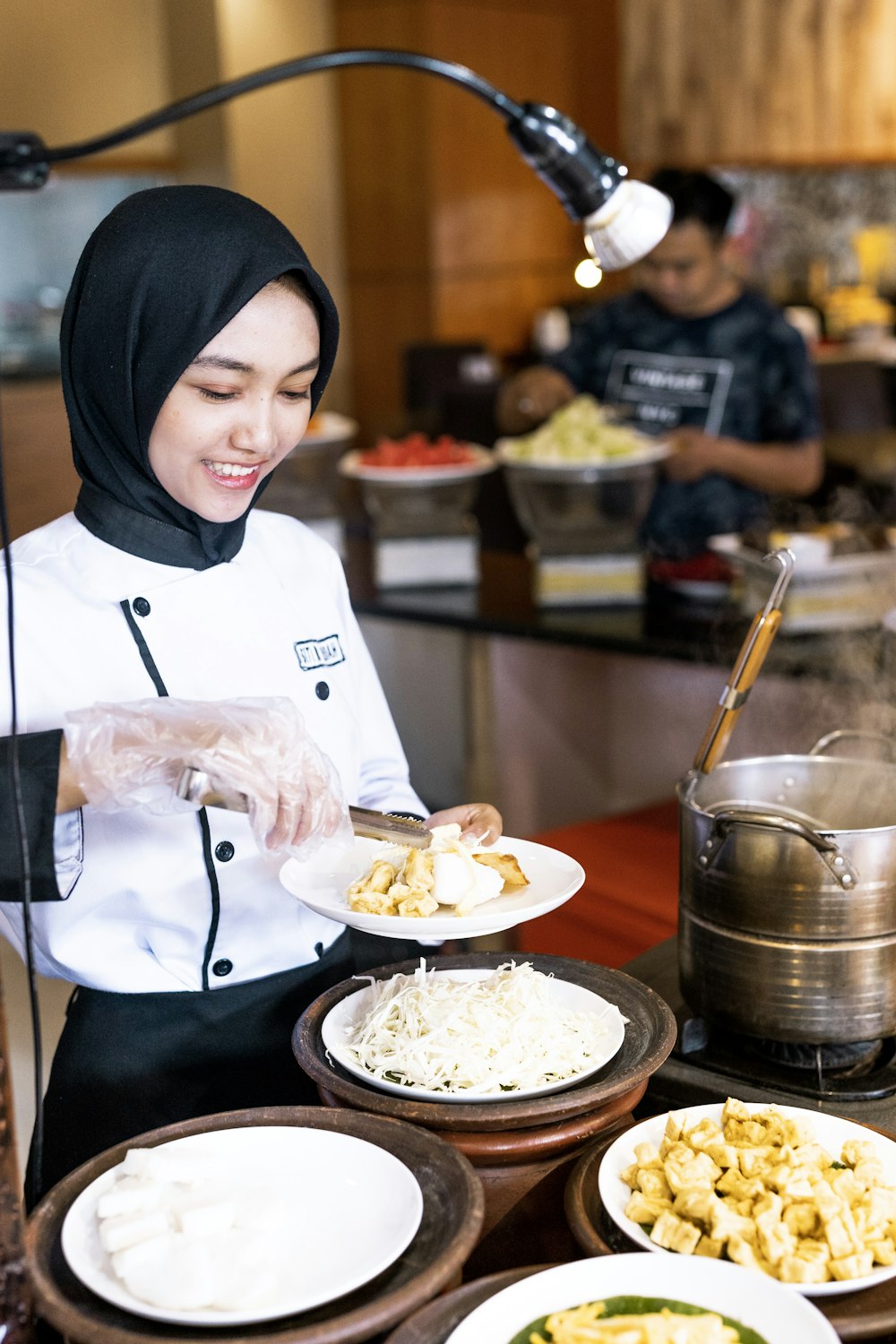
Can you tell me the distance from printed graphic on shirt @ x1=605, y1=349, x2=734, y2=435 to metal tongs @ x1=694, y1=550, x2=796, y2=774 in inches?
93.1

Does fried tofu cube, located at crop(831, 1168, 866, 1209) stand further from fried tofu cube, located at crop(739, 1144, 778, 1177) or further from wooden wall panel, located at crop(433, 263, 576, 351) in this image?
wooden wall panel, located at crop(433, 263, 576, 351)

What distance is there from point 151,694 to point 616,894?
98cm

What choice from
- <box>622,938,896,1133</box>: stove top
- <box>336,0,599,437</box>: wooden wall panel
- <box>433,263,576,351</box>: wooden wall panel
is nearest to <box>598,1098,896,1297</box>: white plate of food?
<box>622,938,896,1133</box>: stove top

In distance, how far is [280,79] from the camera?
128 centimetres

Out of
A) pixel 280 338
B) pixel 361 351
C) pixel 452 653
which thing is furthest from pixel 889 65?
pixel 280 338

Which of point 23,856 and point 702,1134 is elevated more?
point 23,856

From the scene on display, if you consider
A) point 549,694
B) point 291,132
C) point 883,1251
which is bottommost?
point 549,694

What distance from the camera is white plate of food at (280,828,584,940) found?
1173mm

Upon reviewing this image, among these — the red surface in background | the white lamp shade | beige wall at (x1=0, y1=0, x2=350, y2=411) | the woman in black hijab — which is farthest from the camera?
beige wall at (x1=0, y1=0, x2=350, y2=411)

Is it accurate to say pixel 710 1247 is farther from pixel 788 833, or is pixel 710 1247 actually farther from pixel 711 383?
pixel 711 383

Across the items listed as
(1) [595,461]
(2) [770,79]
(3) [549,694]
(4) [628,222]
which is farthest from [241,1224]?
(2) [770,79]

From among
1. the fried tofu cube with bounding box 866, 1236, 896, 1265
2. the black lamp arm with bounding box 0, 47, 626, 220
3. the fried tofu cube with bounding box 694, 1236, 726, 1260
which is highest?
the black lamp arm with bounding box 0, 47, 626, 220

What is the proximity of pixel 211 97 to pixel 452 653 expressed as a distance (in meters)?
2.59

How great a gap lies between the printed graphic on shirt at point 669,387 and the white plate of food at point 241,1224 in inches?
115
